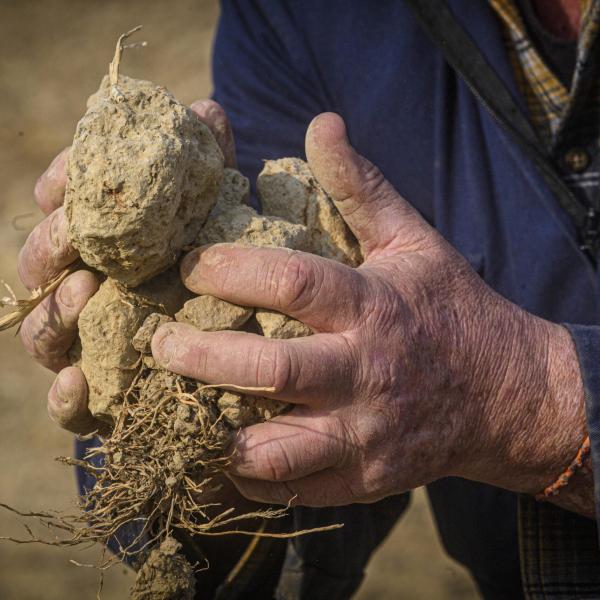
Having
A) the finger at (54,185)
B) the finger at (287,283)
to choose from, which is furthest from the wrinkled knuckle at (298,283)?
the finger at (54,185)

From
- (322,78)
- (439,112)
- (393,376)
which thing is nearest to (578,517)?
(393,376)

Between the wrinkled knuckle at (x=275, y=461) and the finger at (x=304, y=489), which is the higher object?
the wrinkled knuckle at (x=275, y=461)

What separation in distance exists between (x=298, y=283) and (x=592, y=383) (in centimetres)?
76

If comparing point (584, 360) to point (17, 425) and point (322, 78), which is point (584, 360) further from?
point (17, 425)

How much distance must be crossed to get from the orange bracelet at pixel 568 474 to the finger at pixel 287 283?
0.68m

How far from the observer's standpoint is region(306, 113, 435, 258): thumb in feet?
6.02

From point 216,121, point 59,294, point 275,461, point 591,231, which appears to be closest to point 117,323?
point 59,294

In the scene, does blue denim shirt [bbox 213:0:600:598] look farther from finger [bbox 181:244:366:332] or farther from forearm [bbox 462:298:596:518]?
finger [bbox 181:244:366:332]

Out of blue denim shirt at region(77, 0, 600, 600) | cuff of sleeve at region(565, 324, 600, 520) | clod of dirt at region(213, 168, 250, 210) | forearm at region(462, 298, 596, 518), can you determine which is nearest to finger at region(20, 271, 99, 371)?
clod of dirt at region(213, 168, 250, 210)

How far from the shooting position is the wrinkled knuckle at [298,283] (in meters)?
1.65

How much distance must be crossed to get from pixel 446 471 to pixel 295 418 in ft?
1.42

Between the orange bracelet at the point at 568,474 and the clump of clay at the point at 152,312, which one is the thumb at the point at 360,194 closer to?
the clump of clay at the point at 152,312

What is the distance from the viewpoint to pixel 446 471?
6.23 feet

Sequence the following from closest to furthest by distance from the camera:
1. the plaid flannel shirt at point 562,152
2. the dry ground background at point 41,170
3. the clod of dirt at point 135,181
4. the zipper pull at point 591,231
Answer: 1. the clod of dirt at point 135,181
2. the plaid flannel shirt at point 562,152
3. the zipper pull at point 591,231
4. the dry ground background at point 41,170
